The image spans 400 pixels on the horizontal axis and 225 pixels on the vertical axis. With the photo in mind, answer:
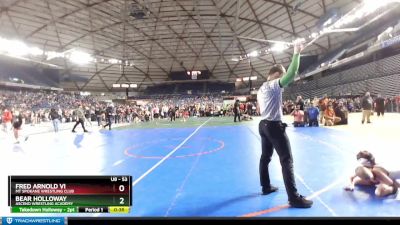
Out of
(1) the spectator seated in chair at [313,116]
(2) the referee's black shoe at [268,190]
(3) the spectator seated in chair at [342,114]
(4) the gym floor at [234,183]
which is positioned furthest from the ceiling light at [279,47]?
(1) the spectator seated in chair at [313,116]

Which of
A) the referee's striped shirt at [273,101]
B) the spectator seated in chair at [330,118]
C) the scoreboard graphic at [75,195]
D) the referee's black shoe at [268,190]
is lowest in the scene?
the referee's black shoe at [268,190]

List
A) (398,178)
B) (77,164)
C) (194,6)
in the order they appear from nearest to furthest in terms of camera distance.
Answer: (398,178)
(77,164)
(194,6)

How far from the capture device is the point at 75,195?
2.04m

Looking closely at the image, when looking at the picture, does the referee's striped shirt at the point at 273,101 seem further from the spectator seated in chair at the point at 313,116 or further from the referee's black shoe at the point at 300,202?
the spectator seated in chair at the point at 313,116

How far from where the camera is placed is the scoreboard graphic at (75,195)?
201 cm

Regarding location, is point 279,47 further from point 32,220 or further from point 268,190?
point 32,220

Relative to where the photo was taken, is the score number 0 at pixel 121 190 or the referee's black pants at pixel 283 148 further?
the referee's black pants at pixel 283 148

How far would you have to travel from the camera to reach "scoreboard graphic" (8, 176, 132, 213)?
201 centimetres

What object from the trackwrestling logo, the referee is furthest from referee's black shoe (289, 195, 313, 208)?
the trackwrestling logo

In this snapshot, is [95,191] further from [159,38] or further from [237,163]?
[159,38]

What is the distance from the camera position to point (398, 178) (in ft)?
8.52

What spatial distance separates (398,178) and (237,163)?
2055 millimetres

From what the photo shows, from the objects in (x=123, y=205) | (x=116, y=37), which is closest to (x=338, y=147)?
(x=123, y=205)

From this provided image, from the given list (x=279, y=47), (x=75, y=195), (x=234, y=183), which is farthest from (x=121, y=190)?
(x=279, y=47)
